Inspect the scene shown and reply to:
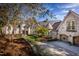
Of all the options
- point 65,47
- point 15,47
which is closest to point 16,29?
point 15,47

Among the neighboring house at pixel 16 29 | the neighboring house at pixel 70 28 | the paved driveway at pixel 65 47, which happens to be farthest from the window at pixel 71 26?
the neighboring house at pixel 16 29

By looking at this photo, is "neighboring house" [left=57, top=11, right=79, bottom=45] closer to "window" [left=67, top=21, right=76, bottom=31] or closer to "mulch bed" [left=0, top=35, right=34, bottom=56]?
"window" [left=67, top=21, right=76, bottom=31]

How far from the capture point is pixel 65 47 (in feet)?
7.30

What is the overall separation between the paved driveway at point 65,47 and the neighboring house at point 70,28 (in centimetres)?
6

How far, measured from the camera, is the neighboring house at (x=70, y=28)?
2.24m

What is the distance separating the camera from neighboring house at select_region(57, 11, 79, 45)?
7.34ft

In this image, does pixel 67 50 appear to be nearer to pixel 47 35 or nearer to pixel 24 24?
pixel 47 35

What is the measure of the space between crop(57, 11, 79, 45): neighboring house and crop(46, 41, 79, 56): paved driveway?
0.06 m

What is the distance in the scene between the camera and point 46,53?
2227mm

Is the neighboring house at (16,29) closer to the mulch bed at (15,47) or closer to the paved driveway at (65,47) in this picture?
the mulch bed at (15,47)

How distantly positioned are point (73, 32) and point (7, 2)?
809 millimetres

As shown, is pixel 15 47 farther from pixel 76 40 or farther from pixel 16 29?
pixel 76 40

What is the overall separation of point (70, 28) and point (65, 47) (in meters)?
0.22

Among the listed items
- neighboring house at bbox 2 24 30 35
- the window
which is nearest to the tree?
neighboring house at bbox 2 24 30 35
